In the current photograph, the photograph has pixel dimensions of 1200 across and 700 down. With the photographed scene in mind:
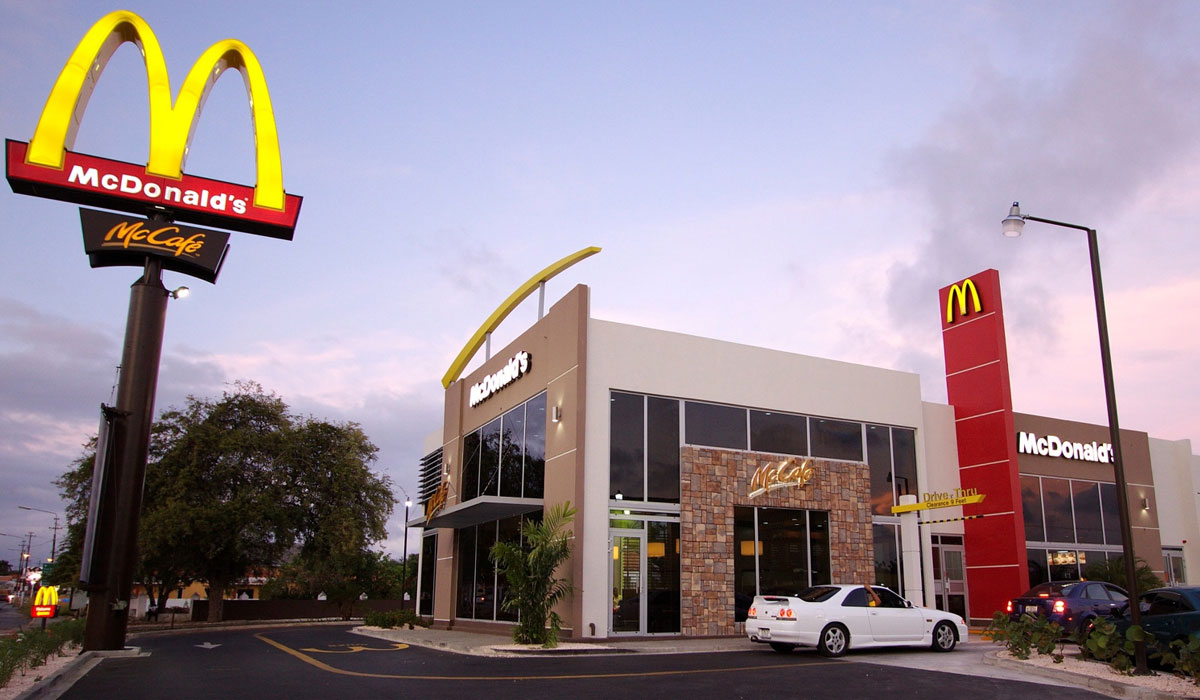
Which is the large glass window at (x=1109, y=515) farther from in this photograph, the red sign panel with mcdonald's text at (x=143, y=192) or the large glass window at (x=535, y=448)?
the red sign panel with mcdonald's text at (x=143, y=192)

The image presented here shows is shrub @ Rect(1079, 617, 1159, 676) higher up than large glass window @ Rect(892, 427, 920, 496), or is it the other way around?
large glass window @ Rect(892, 427, 920, 496)

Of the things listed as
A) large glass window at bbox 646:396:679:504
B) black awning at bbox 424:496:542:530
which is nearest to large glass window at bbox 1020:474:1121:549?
large glass window at bbox 646:396:679:504

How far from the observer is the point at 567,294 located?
2283cm

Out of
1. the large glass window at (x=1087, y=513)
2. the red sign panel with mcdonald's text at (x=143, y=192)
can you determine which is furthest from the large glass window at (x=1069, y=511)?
the red sign panel with mcdonald's text at (x=143, y=192)

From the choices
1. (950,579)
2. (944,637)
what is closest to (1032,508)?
(950,579)

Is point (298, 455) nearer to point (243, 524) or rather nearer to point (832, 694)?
point (243, 524)

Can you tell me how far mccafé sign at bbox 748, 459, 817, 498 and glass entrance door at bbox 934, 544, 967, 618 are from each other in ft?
20.4

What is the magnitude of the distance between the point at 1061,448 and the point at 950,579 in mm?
6717

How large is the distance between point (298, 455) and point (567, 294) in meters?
27.0

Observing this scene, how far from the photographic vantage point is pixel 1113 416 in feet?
47.8

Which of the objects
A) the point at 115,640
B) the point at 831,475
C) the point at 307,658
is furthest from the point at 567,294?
the point at 115,640

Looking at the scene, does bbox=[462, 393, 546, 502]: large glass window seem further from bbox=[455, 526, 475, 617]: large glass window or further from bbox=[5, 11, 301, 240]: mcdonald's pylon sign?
bbox=[5, 11, 301, 240]: mcdonald's pylon sign

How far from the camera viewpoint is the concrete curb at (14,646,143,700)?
11.8 meters

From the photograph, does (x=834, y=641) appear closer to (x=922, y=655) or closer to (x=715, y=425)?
(x=922, y=655)
